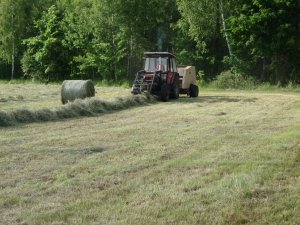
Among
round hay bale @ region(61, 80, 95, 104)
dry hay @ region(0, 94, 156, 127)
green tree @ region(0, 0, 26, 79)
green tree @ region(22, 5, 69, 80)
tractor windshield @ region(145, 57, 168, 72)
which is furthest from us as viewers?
green tree @ region(0, 0, 26, 79)

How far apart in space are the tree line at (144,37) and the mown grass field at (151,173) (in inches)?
650

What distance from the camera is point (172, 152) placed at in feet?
28.7

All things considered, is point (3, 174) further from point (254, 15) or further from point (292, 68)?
point (292, 68)

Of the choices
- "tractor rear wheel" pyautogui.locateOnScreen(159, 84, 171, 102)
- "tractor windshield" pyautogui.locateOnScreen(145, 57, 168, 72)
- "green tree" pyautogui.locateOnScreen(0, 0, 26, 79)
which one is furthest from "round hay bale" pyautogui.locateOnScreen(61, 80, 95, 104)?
"green tree" pyautogui.locateOnScreen(0, 0, 26, 79)

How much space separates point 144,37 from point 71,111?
74.0 feet

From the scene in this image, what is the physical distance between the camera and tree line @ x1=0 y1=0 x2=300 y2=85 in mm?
28297

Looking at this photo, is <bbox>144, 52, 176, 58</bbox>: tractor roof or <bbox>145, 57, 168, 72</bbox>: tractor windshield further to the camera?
<bbox>145, 57, 168, 72</bbox>: tractor windshield

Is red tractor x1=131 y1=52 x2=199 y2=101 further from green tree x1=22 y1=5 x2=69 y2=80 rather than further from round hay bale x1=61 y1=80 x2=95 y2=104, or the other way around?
green tree x1=22 y1=5 x2=69 y2=80

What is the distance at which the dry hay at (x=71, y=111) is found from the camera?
13.0m

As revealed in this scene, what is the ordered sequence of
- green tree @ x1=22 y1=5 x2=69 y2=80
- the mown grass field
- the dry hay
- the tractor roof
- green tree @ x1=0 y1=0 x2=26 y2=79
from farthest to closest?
green tree @ x1=0 y1=0 x2=26 y2=79, green tree @ x1=22 y1=5 x2=69 y2=80, the tractor roof, the dry hay, the mown grass field

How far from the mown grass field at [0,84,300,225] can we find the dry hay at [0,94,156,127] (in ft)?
1.74

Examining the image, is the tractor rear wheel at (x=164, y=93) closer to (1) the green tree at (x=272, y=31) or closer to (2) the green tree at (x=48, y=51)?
(1) the green tree at (x=272, y=31)

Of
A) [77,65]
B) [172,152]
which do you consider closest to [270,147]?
[172,152]

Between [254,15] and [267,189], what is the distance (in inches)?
891
